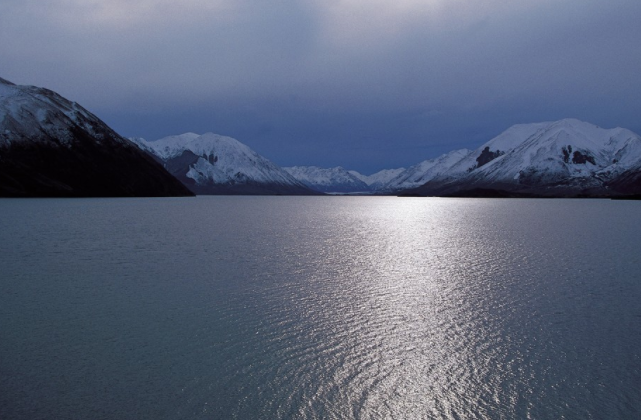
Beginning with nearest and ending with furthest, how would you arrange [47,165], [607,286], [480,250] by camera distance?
[607,286] < [480,250] < [47,165]

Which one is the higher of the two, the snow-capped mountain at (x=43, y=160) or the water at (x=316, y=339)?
the snow-capped mountain at (x=43, y=160)

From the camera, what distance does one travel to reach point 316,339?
47.6ft

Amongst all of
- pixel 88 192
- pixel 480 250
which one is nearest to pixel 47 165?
pixel 88 192

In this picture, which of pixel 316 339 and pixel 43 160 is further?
pixel 43 160

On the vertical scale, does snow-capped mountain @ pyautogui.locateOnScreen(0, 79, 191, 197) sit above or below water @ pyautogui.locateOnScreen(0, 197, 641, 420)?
above

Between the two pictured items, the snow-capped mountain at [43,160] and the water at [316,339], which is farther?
the snow-capped mountain at [43,160]

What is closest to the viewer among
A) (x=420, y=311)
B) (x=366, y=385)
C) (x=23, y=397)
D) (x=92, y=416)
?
(x=92, y=416)

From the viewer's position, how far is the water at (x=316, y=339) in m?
10.3

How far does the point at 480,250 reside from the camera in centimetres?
3762

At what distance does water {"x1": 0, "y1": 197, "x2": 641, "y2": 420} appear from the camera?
10.3 m

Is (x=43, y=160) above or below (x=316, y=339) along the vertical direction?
above

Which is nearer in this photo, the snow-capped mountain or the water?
the water

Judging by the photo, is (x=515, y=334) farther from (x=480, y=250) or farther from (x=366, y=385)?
(x=480, y=250)

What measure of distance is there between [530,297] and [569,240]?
30400 mm
